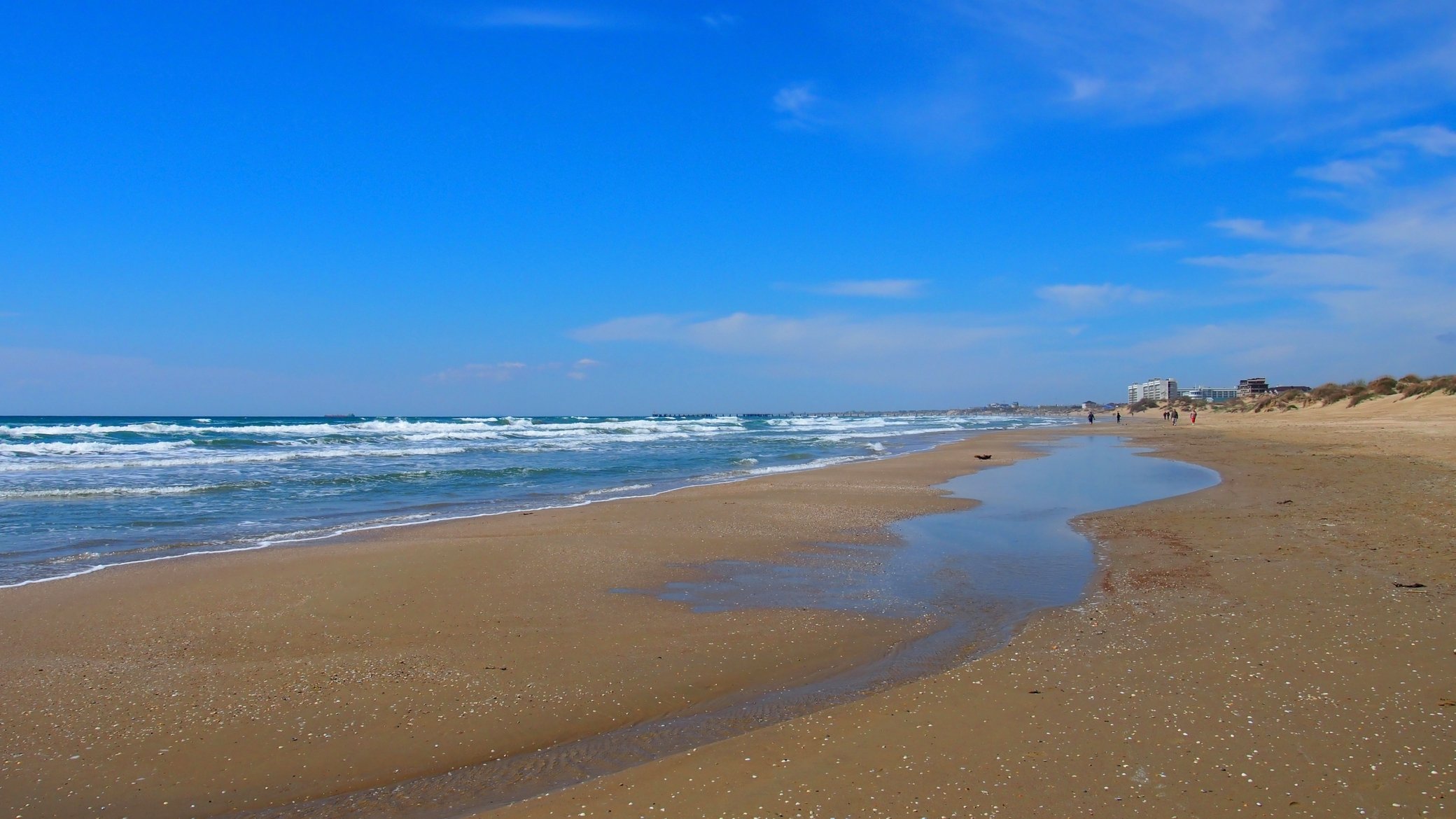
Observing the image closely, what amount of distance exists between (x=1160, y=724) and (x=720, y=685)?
8.43 feet

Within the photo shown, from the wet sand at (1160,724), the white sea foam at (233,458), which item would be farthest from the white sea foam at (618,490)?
the white sea foam at (233,458)

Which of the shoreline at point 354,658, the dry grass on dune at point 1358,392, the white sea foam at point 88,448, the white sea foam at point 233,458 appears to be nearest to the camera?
the shoreline at point 354,658

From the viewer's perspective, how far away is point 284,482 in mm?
18641

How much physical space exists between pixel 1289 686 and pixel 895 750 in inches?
101

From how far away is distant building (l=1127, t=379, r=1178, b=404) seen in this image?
474ft

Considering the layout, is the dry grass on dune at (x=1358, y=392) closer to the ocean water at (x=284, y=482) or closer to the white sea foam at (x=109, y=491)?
the ocean water at (x=284, y=482)

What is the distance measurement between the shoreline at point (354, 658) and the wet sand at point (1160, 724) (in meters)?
1.03

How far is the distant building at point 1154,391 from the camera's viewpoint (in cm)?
14438

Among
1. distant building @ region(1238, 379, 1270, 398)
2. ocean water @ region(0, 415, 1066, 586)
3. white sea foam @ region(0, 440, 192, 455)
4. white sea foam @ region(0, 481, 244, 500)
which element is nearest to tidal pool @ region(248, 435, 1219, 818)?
ocean water @ region(0, 415, 1066, 586)

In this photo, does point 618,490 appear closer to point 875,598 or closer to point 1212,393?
point 875,598

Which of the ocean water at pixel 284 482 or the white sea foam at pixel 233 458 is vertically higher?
the white sea foam at pixel 233 458

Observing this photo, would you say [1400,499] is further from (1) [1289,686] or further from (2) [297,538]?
(2) [297,538]

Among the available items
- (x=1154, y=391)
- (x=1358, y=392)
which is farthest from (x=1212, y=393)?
(x=1358, y=392)

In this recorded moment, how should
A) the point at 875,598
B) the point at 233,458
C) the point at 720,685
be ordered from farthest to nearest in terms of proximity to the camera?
1. the point at 233,458
2. the point at 875,598
3. the point at 720,685
